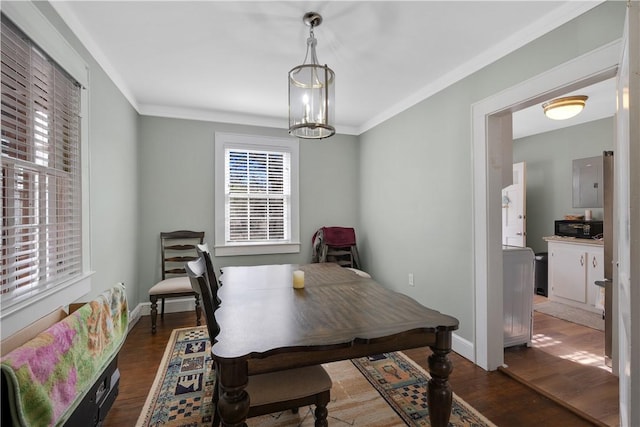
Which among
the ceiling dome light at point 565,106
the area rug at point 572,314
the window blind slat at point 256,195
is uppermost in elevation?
the ceiling dome light at point 565,106

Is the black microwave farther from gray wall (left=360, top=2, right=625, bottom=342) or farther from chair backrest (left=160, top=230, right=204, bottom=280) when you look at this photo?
chair backrest (left=160, top=230, right=204, bottom=280)

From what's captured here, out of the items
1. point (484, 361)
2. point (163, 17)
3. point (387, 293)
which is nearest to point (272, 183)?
point (163, 17)

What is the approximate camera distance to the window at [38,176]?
136 cm

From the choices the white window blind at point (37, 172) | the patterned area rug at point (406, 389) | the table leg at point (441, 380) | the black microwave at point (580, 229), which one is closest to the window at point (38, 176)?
the white window blind at point (37, 172)

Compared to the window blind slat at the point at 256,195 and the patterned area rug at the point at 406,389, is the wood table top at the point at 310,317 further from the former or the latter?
the window blind slat at the point at 256,195

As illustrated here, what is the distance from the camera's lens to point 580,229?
3.94 m

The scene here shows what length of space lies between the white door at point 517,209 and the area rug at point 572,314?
1.03 m

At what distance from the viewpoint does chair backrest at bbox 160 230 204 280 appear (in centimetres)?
351

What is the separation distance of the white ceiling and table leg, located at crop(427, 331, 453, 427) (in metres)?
1.93

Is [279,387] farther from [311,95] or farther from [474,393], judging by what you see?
[311,95]

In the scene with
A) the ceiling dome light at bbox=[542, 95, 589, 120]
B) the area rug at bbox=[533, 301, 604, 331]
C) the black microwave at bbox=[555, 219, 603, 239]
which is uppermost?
the ceiling dome light at bbox=[542, 95, 589, 120]

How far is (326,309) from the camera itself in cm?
152

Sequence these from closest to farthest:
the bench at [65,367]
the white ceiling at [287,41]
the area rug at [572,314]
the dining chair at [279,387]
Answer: the bench at [65,367]
the dining chair at [279,387]
the white ceiling at [287,41]
the area rug at [572,314]

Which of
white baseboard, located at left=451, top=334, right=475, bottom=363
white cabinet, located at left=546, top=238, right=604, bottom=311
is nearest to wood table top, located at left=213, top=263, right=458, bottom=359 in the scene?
white baseboard, located at left=451, top=334, right=475, bottom=363
